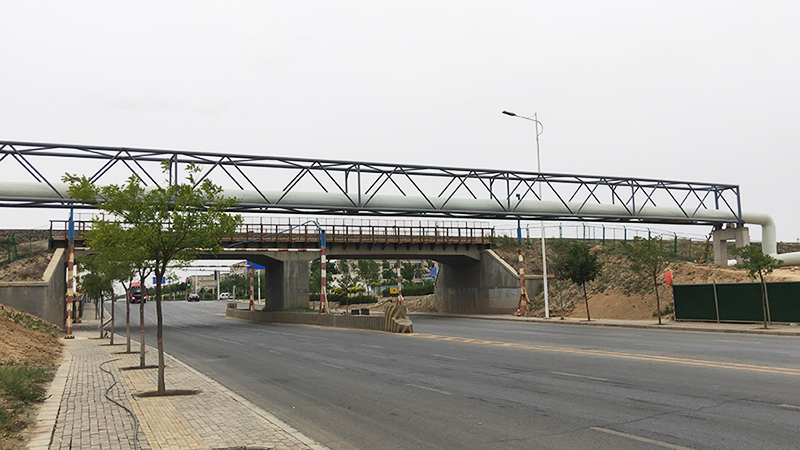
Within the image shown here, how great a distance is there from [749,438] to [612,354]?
1004 centimetres

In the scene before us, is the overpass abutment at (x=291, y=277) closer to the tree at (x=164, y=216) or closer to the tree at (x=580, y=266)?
the tree at (x=580, y=266)

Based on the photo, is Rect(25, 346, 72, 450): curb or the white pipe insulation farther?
the white pipe insulation

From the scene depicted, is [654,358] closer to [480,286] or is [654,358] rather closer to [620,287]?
[620,287]

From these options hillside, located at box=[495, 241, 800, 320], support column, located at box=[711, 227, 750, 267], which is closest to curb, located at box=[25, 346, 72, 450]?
hillside, located at box=[495, 241, 800, 320]

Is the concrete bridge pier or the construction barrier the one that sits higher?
the concrete bridge pier

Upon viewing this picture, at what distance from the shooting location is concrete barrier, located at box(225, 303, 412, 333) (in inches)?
1256

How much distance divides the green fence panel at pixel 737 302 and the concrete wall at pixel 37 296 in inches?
1433

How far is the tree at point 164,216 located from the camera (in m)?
11.8

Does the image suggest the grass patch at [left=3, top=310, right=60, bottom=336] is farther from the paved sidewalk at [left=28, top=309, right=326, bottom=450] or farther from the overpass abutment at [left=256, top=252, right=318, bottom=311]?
the overpass abutment at [left=256, top=252, right=318, bottom=311]

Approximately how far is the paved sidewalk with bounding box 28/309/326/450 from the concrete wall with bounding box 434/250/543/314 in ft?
122

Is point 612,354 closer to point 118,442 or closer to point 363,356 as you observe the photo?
point 363,356

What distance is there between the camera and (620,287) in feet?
139

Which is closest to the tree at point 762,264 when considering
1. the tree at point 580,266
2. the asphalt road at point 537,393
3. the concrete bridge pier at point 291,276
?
the asphalt road at point 537,393

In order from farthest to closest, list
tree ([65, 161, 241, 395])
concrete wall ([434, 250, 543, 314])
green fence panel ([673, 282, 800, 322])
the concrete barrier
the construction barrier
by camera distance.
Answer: concrete wall ([434, 250, 543, 314])
the concrete barrier
the construction barrier
green fence panel ([673, 282, 800, 322])
tree ([65, 161, 241, 395])
